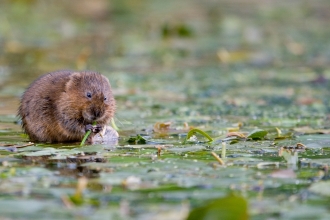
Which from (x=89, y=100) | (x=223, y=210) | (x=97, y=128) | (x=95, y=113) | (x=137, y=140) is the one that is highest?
(x=89, y=100)

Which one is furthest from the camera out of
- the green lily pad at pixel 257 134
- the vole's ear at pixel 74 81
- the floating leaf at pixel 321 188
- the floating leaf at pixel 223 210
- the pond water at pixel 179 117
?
the vole's ear at pixel 74 81

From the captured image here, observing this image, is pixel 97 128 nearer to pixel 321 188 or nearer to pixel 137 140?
pixel 137 140

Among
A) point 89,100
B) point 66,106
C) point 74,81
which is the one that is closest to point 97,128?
point 89,100

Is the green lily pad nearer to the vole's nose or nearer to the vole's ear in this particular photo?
the vole's nose

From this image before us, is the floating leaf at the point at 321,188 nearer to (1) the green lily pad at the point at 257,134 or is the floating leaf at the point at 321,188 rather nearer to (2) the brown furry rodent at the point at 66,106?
(1) the green lily pad at the point at 257,134

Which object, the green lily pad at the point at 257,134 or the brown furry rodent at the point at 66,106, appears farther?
the brown furry rodent at the point at 66,106

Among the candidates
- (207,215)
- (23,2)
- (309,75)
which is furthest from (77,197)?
(23,2)

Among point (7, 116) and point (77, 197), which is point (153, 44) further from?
point (77, 197)

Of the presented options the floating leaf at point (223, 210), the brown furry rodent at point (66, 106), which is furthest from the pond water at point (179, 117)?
the brown furry rodent at point (66, 106)
